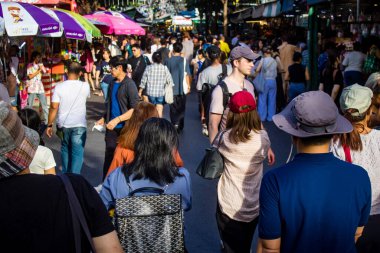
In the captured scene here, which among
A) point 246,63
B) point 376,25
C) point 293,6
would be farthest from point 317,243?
point 293,6

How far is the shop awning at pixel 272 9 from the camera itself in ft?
63.5

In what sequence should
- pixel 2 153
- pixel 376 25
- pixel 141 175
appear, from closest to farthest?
pixel 2 153
pixel 141 175
pixel 376 25

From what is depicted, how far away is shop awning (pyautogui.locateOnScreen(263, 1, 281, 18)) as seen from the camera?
19.3 meters

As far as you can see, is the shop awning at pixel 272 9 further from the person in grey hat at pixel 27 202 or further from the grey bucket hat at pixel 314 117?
the person in grey hat at pixel 27 202

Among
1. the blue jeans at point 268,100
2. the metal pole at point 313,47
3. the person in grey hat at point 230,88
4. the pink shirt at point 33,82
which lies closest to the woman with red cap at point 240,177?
the person in grey hat at point 230,88

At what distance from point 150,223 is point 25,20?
730cm

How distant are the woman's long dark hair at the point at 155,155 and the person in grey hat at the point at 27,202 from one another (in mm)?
1273

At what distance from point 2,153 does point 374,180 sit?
7.66 ft

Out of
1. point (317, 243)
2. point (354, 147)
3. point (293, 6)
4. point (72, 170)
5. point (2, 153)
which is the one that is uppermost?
point (293, 6)

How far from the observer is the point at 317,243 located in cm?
264

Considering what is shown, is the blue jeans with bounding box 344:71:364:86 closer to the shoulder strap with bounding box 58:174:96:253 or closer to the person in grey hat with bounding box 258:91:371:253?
the person in grey hat with bounding box 258:91:371:253

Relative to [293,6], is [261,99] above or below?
below

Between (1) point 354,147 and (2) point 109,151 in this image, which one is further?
(2) point 109,151

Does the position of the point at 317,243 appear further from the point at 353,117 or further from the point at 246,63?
the point at 246,63
